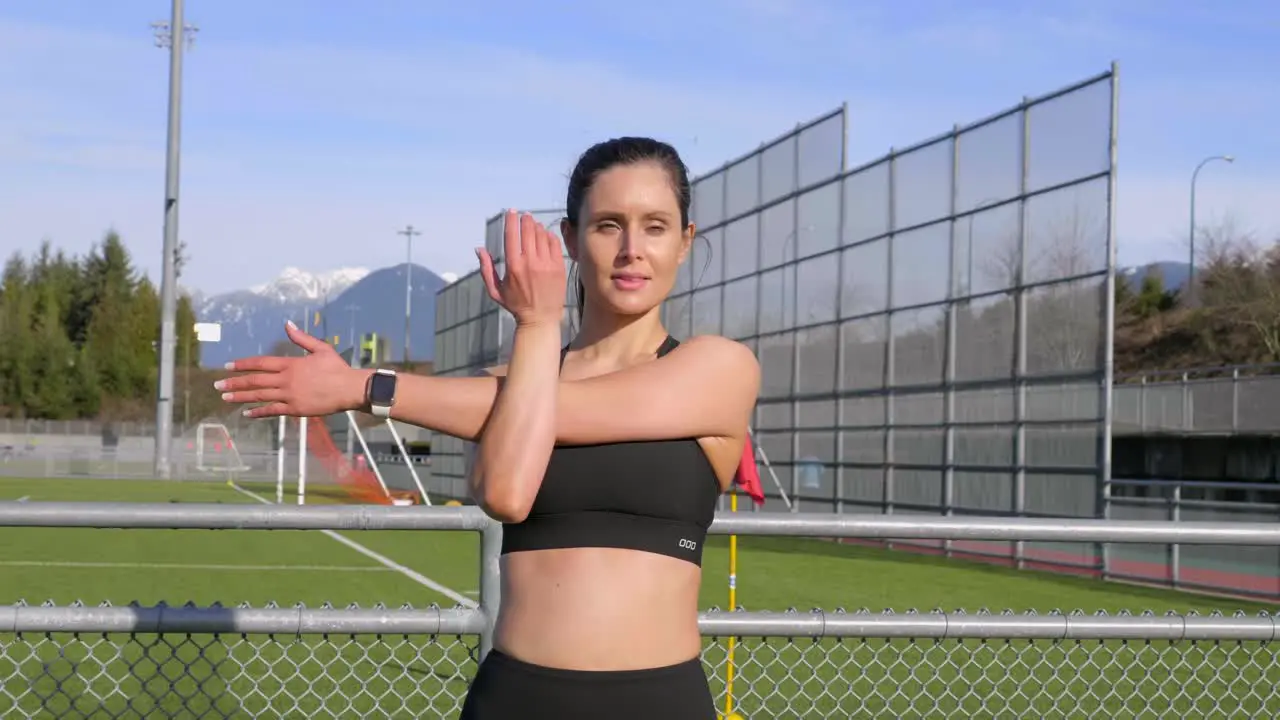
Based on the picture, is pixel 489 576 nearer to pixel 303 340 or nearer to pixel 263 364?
pixel 303 340

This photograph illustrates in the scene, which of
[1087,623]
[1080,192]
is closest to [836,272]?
[1080,192]

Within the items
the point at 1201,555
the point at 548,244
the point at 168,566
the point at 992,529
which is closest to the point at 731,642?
the point at 992,529

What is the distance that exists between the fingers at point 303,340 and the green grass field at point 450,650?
1.72m

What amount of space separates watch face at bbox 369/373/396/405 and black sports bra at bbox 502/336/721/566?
11.2 inches

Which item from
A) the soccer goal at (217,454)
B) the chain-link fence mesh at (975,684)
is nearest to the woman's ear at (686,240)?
the chain-link fence mesh at (975,684)

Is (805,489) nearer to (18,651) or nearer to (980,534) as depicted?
(18,651)

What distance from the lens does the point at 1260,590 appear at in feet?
51.3

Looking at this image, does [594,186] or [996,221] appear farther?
[996,221]

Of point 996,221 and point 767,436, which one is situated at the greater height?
point 996,221

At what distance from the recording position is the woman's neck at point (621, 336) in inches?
108

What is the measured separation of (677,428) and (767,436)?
85.7 ft

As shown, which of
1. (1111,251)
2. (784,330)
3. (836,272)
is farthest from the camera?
(784,330)

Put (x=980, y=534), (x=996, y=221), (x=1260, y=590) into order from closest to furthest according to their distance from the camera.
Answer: (x=980, y=534)
(x=1260, y=590)
(x=996, y=221)

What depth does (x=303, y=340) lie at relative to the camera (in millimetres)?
2568
